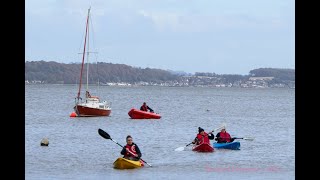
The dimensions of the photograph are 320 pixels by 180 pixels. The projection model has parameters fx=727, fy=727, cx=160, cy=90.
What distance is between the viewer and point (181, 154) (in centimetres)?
3161

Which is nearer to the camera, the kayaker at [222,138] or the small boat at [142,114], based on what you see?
the kayaker at [222,138]

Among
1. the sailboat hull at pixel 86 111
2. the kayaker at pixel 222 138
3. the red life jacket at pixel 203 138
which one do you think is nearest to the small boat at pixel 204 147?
the red life jacket at pixel 203 138

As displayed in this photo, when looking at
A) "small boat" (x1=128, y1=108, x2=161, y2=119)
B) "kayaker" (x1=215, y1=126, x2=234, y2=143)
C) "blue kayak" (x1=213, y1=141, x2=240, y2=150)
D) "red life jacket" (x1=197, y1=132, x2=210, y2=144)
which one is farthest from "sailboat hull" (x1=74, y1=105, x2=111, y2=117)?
"red life jacket" (x1=197, y1=132, x2=210, y2=144)

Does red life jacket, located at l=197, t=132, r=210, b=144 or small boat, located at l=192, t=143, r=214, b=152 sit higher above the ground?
red life jacket, located at l=197, t=132, r=210, b=144

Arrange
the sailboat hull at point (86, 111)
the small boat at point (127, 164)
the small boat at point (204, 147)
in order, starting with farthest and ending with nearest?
1. the sailboat hull at point (86, 111)
2. the small boat at point (204, 147)
3. the small boat at point (127, 164)

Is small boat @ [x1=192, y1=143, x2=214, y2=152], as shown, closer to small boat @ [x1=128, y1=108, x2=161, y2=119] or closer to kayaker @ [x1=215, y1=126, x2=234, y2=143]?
kayaker @ [x1=215, y1=126, x2=234, y2=143]

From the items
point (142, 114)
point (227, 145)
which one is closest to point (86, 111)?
point (142, 114)

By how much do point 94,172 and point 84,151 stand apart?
9.69 m

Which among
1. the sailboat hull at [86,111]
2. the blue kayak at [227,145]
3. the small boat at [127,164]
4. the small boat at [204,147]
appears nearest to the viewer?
the small boat at [127,164]

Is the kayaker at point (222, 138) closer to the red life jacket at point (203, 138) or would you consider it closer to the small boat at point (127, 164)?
the red life jacket at point (203, 138)

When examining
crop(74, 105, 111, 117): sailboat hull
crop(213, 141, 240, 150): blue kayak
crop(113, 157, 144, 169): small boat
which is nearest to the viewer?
crop(113, 157, 144, 169): small boat

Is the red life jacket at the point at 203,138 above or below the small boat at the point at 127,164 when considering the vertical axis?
above

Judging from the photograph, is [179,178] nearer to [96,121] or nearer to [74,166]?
[74,166]

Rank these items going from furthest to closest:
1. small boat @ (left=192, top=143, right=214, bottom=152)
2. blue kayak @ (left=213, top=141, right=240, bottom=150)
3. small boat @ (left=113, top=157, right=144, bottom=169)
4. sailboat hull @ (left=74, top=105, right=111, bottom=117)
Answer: sailboat hull @ (left=74, top=105, right=111, bottom=117), blue kayak @ (left=213, top=141, right=240, bottom=150), small boat @ (left=192, top=143, right=214, bottom=152), small boat @ (left=113, top=157, right=144, bottom=169)
